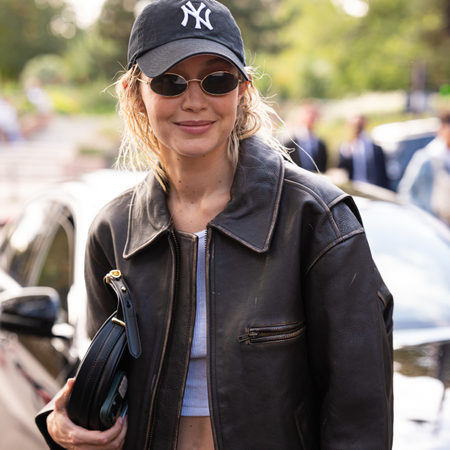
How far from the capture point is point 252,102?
1668 mm

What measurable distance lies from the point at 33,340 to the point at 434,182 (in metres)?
4.08

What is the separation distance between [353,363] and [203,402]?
1.43 feet

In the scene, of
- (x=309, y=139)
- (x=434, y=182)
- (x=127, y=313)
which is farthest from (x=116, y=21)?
(x=127, y=313)

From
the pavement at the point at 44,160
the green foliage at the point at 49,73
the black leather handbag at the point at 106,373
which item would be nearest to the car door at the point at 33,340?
the black leather handbag at the point at 106,373

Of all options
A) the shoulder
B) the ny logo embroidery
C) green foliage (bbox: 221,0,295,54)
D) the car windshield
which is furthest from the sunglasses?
green foliage (bbox: 221,0,295,54)

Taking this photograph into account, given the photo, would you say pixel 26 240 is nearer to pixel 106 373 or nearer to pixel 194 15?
pixel 106 373

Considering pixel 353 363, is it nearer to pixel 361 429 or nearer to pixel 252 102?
pixel 361 429

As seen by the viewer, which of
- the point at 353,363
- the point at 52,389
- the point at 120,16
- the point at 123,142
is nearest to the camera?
the point at 353,363

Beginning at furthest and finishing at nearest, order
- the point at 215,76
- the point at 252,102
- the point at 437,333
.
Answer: the point at 437,333 < the point at 252,102 < the point at 215,76

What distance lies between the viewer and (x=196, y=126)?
1477mm

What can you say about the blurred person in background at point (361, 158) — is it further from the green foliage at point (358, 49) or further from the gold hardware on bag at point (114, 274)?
the green foliage at point (358, 49)

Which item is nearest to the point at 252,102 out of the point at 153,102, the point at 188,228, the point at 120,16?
the point at 153,102

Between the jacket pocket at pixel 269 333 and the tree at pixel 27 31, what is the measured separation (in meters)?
47.4

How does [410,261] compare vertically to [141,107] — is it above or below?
below
